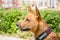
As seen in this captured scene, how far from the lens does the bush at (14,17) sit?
10.9 m

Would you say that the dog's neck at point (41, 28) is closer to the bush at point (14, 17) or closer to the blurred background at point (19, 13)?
the blurred background at point (19, 13)

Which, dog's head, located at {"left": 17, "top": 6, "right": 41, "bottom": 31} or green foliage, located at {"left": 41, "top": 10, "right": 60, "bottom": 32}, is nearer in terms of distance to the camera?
dog's head, located at {"left": 17, "top": 6, "right": 41, "bottom": 31}

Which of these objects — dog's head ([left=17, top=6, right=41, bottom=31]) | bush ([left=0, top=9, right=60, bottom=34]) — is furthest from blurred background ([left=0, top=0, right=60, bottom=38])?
dog's head ([left=17, top=6, right=41, bottom=31])

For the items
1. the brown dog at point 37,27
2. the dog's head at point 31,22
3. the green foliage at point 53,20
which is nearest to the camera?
the brown dog at point 37,27

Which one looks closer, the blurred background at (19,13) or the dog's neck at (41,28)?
the dog's neck at (41,28)

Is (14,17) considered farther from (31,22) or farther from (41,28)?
(41,28)

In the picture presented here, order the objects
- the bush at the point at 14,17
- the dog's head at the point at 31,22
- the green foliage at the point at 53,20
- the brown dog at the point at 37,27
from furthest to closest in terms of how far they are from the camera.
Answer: the bush at the point at 14,17
the green foliage at the point at 53,20
the dog's head at the point at 31,22
the brown dog at the point at 37,27

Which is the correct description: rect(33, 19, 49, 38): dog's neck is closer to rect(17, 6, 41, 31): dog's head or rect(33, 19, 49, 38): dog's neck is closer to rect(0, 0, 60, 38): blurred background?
rect(17, 6, 41, 31): dog's head

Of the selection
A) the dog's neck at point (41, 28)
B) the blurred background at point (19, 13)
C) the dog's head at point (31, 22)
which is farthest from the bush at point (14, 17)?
the dog's neck at point (41, 28)

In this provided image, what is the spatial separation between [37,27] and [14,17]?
227 inches

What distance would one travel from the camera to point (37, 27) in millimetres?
6402

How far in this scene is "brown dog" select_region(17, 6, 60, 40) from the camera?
248 inches

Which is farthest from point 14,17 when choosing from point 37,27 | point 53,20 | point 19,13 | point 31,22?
point 37,27

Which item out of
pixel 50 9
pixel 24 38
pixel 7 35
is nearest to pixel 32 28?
pixel 24 38
